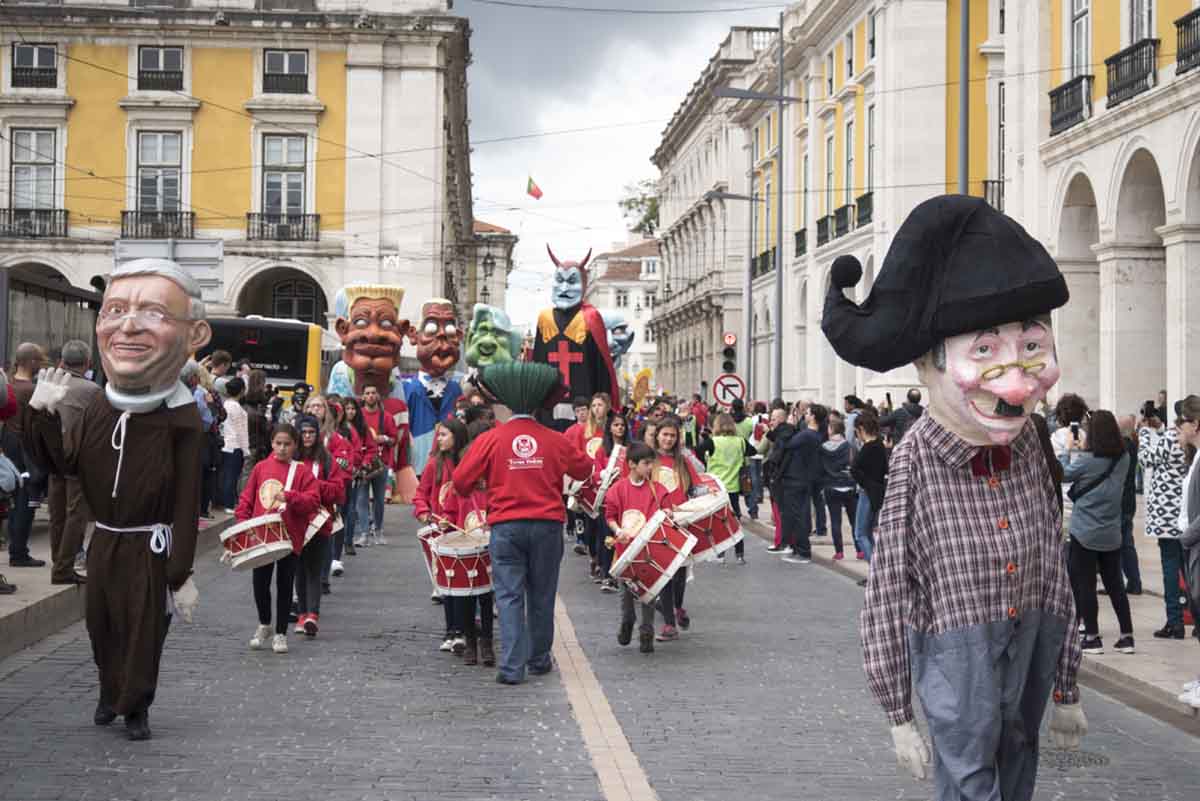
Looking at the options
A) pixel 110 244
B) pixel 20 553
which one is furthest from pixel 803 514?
pixel 110 244

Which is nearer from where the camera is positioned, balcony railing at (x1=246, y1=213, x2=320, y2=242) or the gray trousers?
the gray trousers

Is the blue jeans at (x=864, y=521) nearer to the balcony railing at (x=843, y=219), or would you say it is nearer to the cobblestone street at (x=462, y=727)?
the cobblestone street at (x=462, y=727)

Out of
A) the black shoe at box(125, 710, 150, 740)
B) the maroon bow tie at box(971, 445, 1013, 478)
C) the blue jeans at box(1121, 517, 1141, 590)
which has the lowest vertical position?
the black shoe at box(125, 710, 150, 740)

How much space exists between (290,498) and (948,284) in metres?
7.05

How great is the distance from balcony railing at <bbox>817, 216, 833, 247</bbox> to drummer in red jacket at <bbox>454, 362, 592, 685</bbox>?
39.5 meters

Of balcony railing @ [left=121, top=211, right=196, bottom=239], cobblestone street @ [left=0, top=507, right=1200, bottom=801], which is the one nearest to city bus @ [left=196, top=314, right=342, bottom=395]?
balcony railing @ [left=121, top=211, right=196, bottom=239]

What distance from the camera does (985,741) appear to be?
17.7 feet

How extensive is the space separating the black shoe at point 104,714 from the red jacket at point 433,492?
3.06 metres

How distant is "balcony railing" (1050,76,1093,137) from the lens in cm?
2922

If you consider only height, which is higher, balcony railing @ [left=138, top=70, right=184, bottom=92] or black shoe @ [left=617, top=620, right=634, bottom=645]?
balcony railing @ [left=138, top=70, right=184, bottom=92]

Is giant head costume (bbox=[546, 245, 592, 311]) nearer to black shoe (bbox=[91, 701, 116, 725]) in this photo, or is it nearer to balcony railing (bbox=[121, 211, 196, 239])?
black shoe (bbox=[91, 701, 116, 725])

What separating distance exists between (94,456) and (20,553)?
6.40m

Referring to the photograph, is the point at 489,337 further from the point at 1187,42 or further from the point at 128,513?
the point at 128,513

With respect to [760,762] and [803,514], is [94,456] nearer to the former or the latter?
[760,762]
